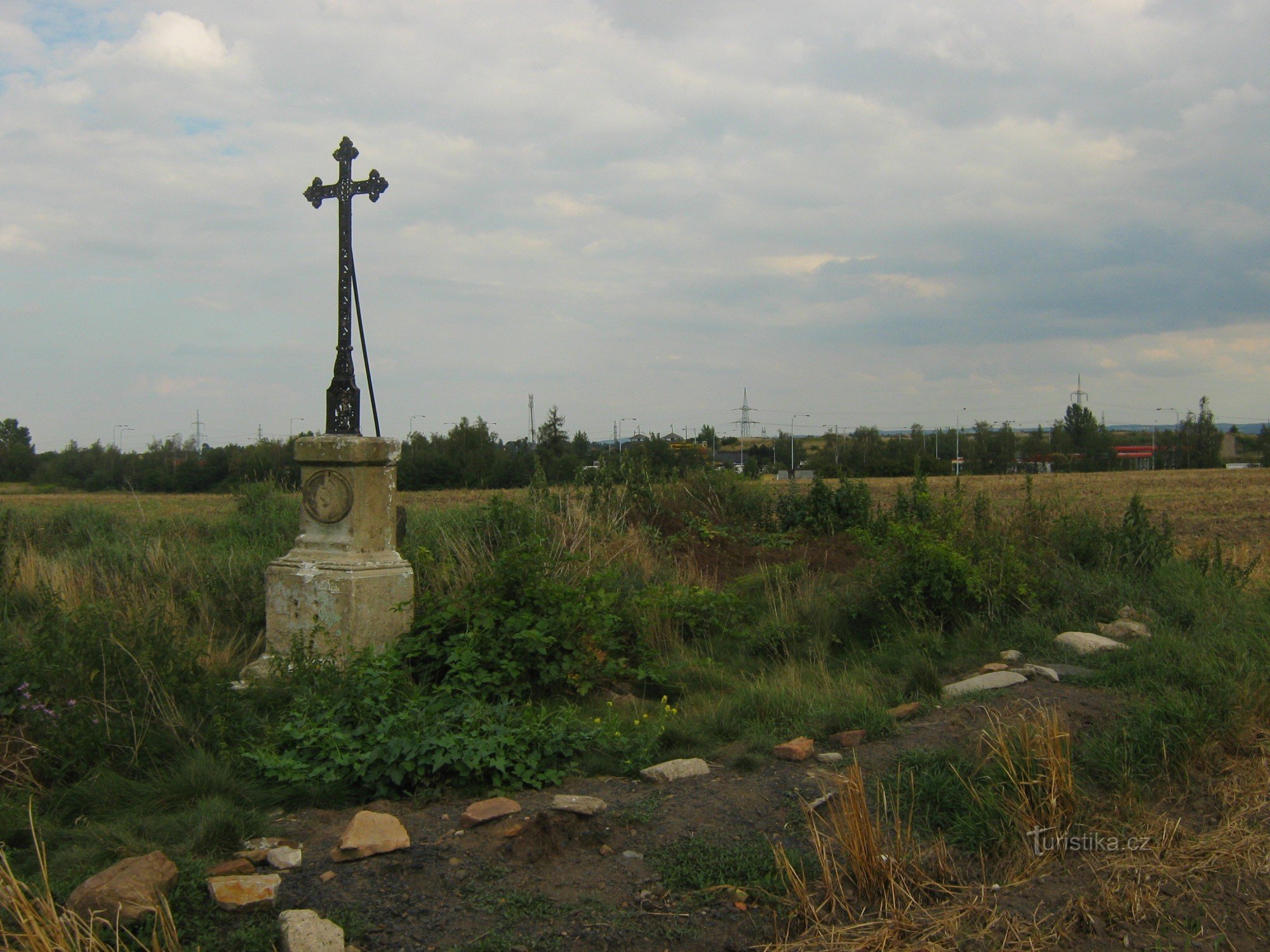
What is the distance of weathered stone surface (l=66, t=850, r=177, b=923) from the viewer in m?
2.72

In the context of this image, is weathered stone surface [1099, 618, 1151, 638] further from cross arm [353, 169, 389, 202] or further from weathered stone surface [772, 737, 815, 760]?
cross arm [353, 169, 389, 202]

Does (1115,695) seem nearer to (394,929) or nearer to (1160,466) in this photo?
(394,929)

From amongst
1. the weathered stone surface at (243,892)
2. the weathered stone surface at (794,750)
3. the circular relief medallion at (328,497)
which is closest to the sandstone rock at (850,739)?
the weathered stone surface at (794,750)

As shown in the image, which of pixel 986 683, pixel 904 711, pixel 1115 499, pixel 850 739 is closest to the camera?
pixel 850 739

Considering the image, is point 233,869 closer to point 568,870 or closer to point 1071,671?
point 568,870

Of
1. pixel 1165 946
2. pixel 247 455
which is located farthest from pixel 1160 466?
pixel 1165 946

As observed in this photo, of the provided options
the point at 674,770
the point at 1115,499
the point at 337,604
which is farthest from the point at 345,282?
the point at 1115,499

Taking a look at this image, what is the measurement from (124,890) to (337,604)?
3.14 metres

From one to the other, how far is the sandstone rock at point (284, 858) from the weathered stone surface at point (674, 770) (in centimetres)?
152

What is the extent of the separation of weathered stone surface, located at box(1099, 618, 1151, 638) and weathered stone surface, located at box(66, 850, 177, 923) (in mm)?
5739

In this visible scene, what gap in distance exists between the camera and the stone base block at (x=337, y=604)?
5859 millimetres

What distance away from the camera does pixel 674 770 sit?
4.19m

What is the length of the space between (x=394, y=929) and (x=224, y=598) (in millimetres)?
5332

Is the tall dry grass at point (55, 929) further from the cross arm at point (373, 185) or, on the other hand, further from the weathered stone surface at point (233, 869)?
the cross arm at point (373, 185)
